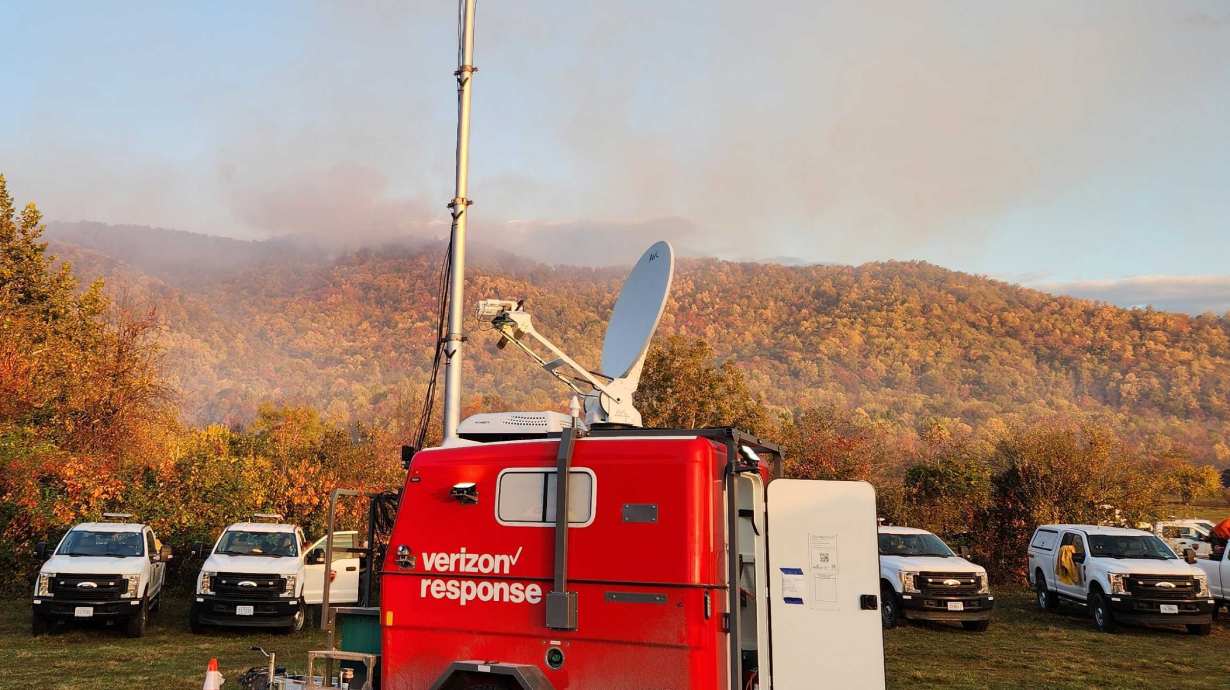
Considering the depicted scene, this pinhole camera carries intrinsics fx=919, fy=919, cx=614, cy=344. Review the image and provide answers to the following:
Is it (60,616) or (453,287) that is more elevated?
(453,287)

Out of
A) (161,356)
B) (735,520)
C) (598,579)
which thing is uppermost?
(161,356)

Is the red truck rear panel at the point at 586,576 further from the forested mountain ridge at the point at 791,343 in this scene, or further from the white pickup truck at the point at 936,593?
the forested mountain ridge at the point at 791,343

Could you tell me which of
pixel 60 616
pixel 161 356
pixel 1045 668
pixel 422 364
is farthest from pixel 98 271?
pixel 1045 668

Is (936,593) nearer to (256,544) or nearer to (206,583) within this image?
(256,544)

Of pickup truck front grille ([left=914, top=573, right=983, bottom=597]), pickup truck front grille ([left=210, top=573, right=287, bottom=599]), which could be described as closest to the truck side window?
pickup truck front grille ([left=210, top=573, right=287, bottom=599])

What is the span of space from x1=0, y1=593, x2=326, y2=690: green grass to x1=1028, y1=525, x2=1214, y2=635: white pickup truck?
14946 millimetres

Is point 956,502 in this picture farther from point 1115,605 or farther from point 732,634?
point 732,634

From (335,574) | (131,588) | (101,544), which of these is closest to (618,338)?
(131,588)

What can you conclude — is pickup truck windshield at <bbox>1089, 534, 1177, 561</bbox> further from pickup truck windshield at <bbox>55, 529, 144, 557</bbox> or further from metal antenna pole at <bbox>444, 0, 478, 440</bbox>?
pickup truck windshield at <bbox>55, 529, 144, 557</bbox>

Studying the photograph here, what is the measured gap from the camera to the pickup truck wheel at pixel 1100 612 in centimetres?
1822

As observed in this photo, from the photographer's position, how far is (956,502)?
28.8m

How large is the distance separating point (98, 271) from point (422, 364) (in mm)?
68786

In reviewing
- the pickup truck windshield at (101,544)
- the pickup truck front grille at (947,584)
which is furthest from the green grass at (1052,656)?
the pickup truck windshield at (101,544)

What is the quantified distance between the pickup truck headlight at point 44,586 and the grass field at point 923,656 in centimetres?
76
